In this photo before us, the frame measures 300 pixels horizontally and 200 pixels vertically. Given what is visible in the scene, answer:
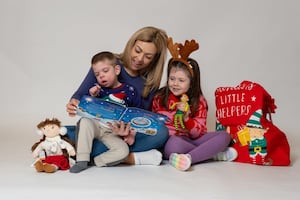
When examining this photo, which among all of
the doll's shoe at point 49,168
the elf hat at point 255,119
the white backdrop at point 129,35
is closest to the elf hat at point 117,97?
the doll's shoe at point 49,168

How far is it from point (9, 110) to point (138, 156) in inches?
48.2

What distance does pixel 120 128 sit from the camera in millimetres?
2832

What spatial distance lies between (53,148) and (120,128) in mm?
317

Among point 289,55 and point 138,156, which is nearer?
point 138,156

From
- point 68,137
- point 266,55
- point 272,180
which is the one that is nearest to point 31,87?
point 68,137

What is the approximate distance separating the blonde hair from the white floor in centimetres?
47

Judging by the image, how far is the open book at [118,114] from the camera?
2795mm

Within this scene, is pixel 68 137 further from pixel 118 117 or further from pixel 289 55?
pixel 289 55

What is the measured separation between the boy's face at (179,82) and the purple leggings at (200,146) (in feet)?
0.76

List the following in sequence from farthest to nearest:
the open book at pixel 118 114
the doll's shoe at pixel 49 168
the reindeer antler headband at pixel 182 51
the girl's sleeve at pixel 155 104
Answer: the girl's sleeve at pixel 155 104 → the reindeer antler headband at pixel 182 51 → the open book at pixel 118 114 → the doll's shoe at pixel 49 168

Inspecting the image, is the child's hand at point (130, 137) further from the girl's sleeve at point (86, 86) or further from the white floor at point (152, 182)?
the girl's sleeve at point (86, 86)

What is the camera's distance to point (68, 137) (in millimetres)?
2854

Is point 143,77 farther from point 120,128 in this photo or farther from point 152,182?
point 152,182

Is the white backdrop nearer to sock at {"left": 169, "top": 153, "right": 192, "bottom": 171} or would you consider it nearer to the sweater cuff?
the sweater cuff
